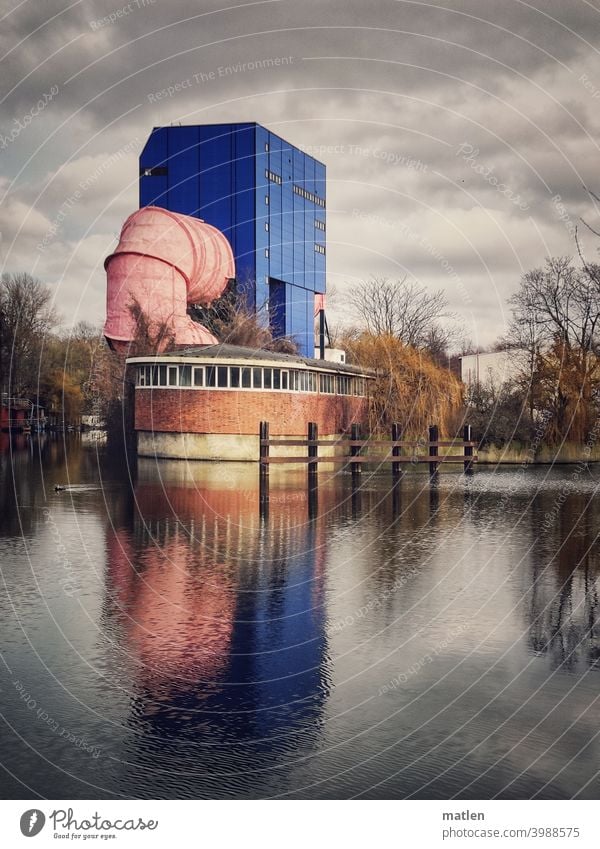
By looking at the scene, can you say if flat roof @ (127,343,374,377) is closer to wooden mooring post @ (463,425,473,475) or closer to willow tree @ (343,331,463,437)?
willow tree @ (343,331,463,437)

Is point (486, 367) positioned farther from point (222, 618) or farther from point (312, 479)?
point (222, 618)

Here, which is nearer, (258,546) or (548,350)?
(258,546)

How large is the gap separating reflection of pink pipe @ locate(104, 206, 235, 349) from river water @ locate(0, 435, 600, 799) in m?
31.4

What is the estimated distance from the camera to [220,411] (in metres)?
40.4

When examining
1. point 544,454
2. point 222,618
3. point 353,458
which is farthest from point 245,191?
point 222,618

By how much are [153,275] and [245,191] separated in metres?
12.2

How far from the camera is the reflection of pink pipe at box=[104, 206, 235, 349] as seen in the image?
50906 mm

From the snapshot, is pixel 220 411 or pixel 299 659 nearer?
pixel 299 659

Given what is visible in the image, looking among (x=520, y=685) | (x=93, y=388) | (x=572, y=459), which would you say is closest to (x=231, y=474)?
(x=572, y=459)

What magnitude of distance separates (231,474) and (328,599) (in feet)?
72.7

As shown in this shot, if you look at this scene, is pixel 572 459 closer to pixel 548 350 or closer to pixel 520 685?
pixel 548 350

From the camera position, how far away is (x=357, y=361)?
49.1m

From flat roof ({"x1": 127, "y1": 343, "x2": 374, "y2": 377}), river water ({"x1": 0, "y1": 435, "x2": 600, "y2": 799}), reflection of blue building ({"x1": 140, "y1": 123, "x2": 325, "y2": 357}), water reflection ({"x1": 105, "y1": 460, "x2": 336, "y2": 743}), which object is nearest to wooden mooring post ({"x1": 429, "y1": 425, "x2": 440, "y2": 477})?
flat roof ({"x1": 127, "y1": 343, "x2": 374, "y2": 377})

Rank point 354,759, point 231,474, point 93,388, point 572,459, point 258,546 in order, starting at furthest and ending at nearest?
point 93,388, point 572,459, point 231,474, point 258,546, point 354,759
